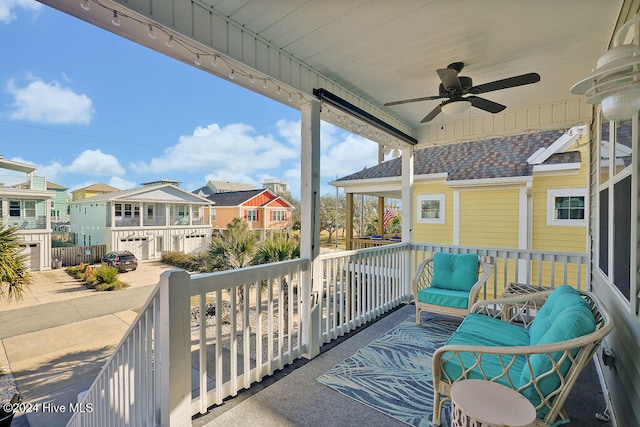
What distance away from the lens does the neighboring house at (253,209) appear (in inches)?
653

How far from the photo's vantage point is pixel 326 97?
9.57 ft

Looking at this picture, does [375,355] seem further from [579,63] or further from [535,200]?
[535,200]

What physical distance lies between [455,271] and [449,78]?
2.40m

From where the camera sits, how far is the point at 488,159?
6.91 m

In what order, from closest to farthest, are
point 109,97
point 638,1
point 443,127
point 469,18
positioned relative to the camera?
point 638,1, point 469,18, point 443,127, point 109,97

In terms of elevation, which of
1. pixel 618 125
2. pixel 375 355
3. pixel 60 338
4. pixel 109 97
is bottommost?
pixel 60 338

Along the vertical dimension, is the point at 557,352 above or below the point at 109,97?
below

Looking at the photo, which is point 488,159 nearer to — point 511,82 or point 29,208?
point 511,82

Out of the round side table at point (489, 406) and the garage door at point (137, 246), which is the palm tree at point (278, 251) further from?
the garage door at point (137, 246)

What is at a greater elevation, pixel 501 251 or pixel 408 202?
pixel 408 202

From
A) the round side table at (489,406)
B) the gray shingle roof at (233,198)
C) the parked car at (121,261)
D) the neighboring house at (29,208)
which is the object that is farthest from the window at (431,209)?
the gray shingle roof at (233,198)

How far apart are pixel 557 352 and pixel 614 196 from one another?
4.34ft

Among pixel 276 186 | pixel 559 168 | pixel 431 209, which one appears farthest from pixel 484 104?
pixel 276 186

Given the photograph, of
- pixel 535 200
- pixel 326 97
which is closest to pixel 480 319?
Answer: pixel 326 97
